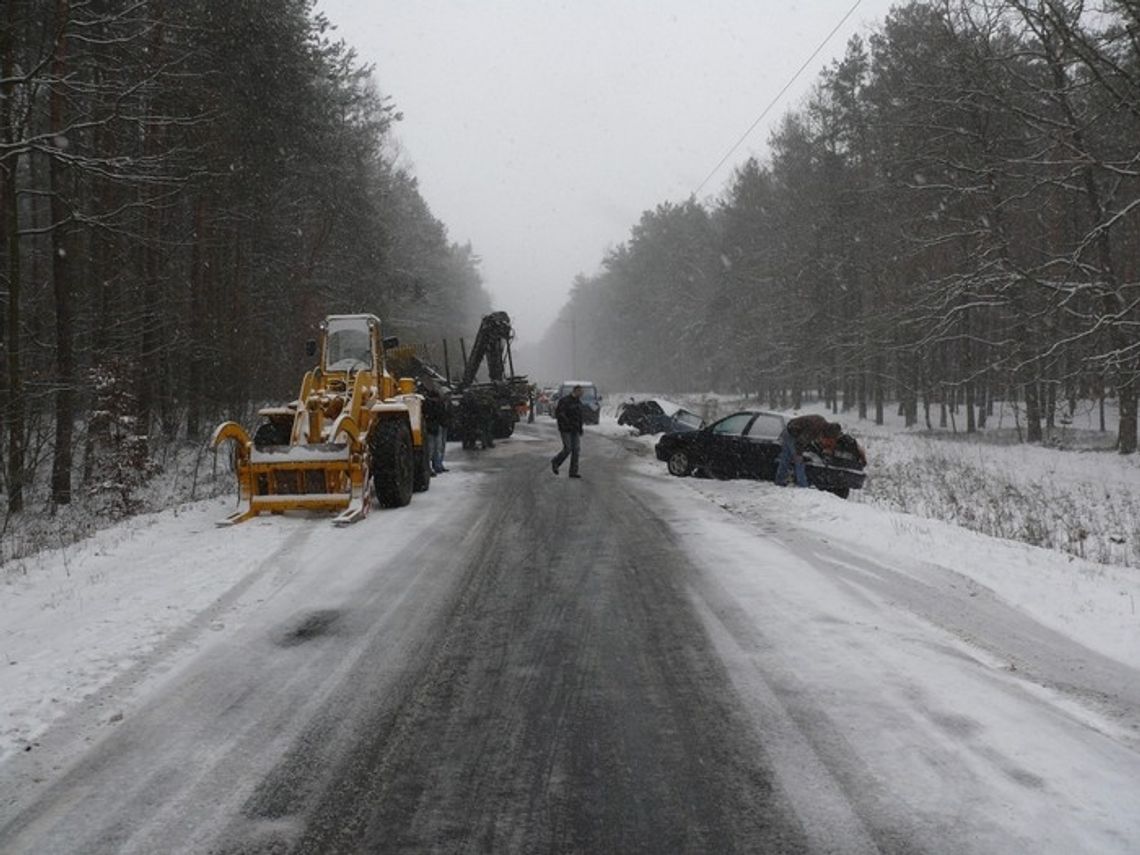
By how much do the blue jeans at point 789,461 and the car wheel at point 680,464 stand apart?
2.59 meters

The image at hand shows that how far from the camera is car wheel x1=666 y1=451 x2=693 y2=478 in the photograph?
15.6m

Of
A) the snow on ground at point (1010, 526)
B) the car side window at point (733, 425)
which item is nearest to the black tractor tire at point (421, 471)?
the snow on ground at point (1010, 526)

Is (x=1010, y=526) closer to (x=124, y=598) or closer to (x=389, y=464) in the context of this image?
(x=389, y=464)

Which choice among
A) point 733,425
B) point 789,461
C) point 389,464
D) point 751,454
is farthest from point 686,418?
point 389,464

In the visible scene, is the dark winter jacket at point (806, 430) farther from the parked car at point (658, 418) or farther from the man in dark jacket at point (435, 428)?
the parked car at point (658, 418)

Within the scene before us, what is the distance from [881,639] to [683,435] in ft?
34.2

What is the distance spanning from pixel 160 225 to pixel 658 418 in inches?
619

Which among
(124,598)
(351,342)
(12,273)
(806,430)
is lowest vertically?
(124,598)

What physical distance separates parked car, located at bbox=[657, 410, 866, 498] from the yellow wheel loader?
17.8 feet

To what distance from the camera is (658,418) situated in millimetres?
26750

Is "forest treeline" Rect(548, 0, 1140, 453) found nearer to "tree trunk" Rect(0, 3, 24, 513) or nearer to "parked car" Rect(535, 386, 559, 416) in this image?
"parked car" Rect(535, 386, 559, 416)

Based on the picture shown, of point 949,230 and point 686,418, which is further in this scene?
point 949,230

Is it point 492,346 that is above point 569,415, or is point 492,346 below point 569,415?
above

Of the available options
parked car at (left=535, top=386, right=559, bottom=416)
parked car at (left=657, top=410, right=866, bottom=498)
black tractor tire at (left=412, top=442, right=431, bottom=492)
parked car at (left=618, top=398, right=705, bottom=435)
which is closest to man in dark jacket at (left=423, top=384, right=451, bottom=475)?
black tractor tire at (left=412, top=442, right=431, bottom=492)
